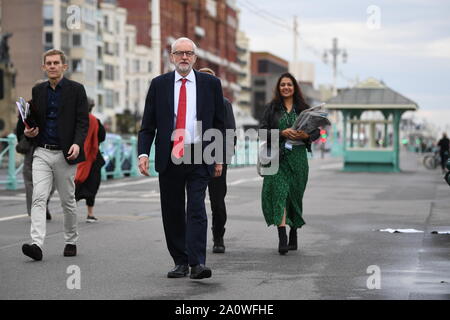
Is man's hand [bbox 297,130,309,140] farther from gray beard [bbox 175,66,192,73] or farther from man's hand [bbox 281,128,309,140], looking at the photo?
gray beard [bbox 175,66,192,73]

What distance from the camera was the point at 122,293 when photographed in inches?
291

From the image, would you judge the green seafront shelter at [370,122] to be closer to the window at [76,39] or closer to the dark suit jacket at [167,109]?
the dark suit jacket at [167,109]

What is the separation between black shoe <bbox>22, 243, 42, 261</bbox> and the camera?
9.28 meters

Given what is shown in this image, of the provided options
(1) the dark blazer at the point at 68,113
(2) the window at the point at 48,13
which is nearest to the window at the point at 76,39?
(2) the window at the point at 48,13

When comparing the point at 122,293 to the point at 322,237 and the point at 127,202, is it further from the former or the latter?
the point at 127,202

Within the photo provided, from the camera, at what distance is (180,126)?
8008 mm

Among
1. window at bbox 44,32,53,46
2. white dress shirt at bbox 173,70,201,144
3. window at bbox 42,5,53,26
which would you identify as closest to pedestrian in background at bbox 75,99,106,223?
white dress shirt at bbox 173,70,201,144

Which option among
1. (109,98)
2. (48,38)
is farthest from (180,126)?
(109,98)

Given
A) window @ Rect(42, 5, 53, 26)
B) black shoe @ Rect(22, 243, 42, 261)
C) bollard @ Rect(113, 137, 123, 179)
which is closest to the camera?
black shoe @ Rect(22, 243, 42, 261)

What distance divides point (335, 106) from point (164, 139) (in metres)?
32.8

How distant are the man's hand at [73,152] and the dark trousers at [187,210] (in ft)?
5.07

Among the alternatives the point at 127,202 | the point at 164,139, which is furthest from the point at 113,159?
the point at 164,139

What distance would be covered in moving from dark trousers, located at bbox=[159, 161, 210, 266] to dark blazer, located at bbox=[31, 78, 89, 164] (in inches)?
64.7

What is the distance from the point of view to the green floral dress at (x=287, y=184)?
10.5m
